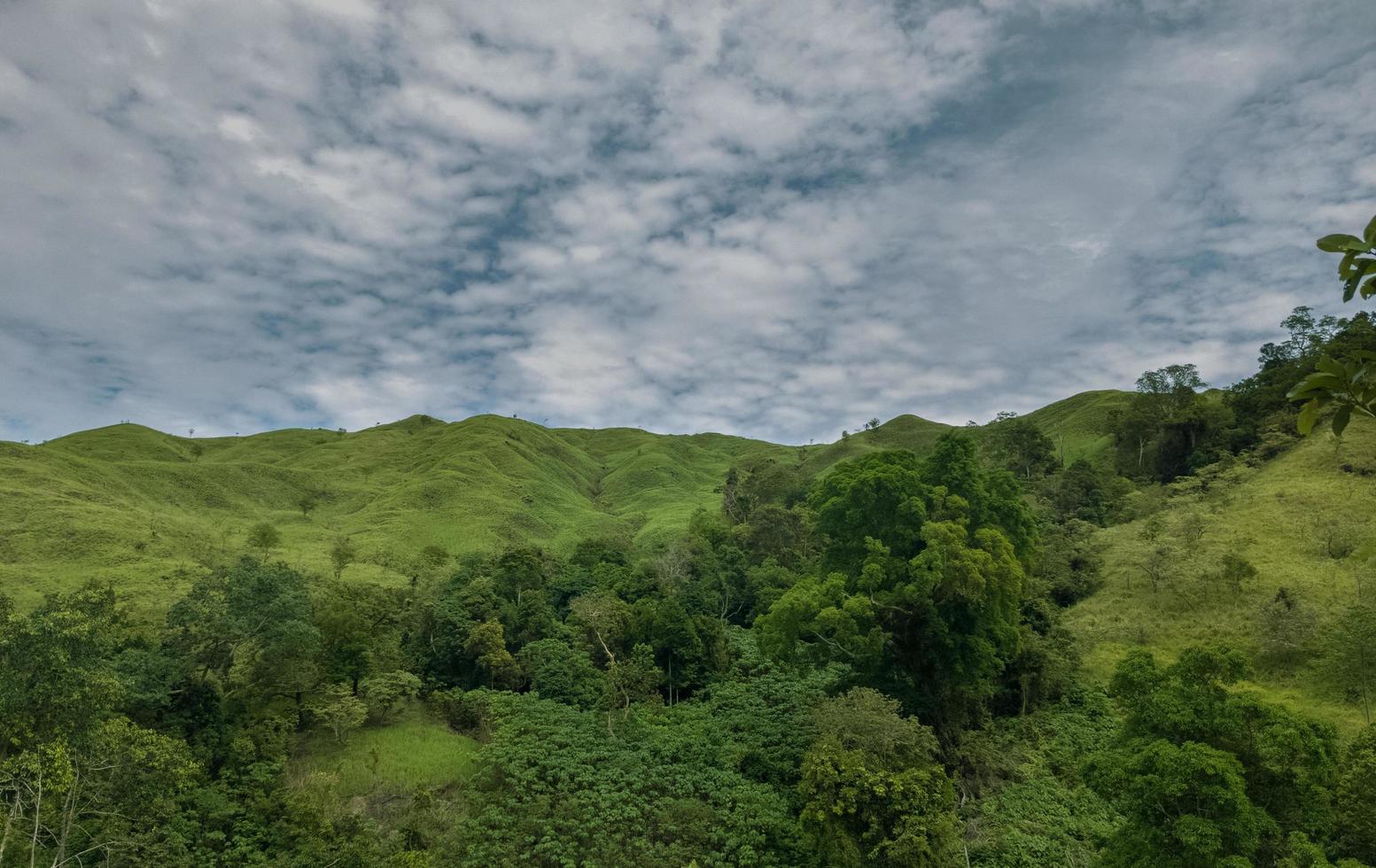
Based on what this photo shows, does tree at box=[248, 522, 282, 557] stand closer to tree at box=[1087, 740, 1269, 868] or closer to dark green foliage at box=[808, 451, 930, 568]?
dark green foliage at box=[808, 451, 930, 568]

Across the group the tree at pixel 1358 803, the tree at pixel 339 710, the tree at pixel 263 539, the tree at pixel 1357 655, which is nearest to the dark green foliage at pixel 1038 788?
the tree at pixel 1358 803

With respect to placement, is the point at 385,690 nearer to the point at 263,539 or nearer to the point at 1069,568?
the point at 263,539

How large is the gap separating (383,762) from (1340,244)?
29.2 m

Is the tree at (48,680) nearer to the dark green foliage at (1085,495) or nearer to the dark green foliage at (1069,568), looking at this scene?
the dark green foliage at (1069,568)

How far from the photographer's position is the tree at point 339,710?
25516 mm

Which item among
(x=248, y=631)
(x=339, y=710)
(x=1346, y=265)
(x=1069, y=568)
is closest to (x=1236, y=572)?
(x=1069, y=568)

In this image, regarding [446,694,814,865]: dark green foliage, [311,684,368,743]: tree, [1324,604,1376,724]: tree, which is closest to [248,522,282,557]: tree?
[311,684,368,743]: tree

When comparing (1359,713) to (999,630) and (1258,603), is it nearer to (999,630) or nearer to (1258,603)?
(1258,603)

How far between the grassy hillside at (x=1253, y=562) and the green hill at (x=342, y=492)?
35.0 metres

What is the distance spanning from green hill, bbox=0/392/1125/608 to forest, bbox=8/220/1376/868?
863cm

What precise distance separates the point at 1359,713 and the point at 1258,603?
292 inches

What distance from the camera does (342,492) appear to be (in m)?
80.7

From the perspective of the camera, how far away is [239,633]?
23812 mm

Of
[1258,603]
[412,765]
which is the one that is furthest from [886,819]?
[1258,603]
